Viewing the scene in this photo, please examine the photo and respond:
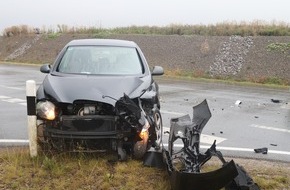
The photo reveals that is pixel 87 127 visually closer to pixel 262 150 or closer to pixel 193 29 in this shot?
pixel 262 150

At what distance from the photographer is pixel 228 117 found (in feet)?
32.6

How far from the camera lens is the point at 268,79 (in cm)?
2008

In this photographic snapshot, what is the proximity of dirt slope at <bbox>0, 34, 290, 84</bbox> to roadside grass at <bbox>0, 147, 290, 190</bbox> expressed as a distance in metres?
15.4

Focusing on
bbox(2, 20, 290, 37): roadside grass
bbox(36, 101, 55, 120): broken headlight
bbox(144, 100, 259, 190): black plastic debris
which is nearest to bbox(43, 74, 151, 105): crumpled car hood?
bbox(36, 101, 55, 120): broken headlight

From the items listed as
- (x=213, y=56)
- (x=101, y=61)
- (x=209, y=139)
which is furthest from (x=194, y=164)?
(x=213, y=56)

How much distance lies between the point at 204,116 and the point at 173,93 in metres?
8.37

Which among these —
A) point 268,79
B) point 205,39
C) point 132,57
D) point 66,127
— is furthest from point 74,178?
point 205,39

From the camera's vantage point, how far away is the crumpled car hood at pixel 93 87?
17.8 feet

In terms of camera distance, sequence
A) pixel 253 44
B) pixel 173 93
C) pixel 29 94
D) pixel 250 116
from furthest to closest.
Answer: pixel 253 44 < pixel 173 93 < pixel 250 116 < pixel 29 94

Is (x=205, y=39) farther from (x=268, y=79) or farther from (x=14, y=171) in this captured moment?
(x=14, y=171)

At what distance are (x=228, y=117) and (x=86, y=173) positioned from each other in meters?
5.49

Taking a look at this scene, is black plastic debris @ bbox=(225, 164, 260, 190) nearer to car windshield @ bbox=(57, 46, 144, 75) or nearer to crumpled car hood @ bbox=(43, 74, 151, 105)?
crumpled car hood @ bbox=(43, 74, 151, 105)

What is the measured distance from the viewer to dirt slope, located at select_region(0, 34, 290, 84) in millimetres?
21516

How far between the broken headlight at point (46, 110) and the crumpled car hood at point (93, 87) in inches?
4.7
